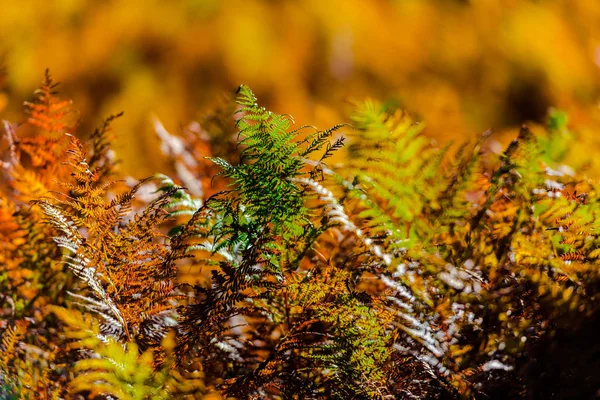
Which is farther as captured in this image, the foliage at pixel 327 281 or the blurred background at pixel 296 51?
the blurred background at pixel 296 51

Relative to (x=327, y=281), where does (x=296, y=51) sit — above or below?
above

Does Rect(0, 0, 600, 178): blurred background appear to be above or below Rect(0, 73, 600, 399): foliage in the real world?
above

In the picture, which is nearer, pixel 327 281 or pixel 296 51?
pixel 327 281

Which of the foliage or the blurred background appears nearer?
the foliage

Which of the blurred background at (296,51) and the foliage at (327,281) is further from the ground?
the blurred background at (296,51)
